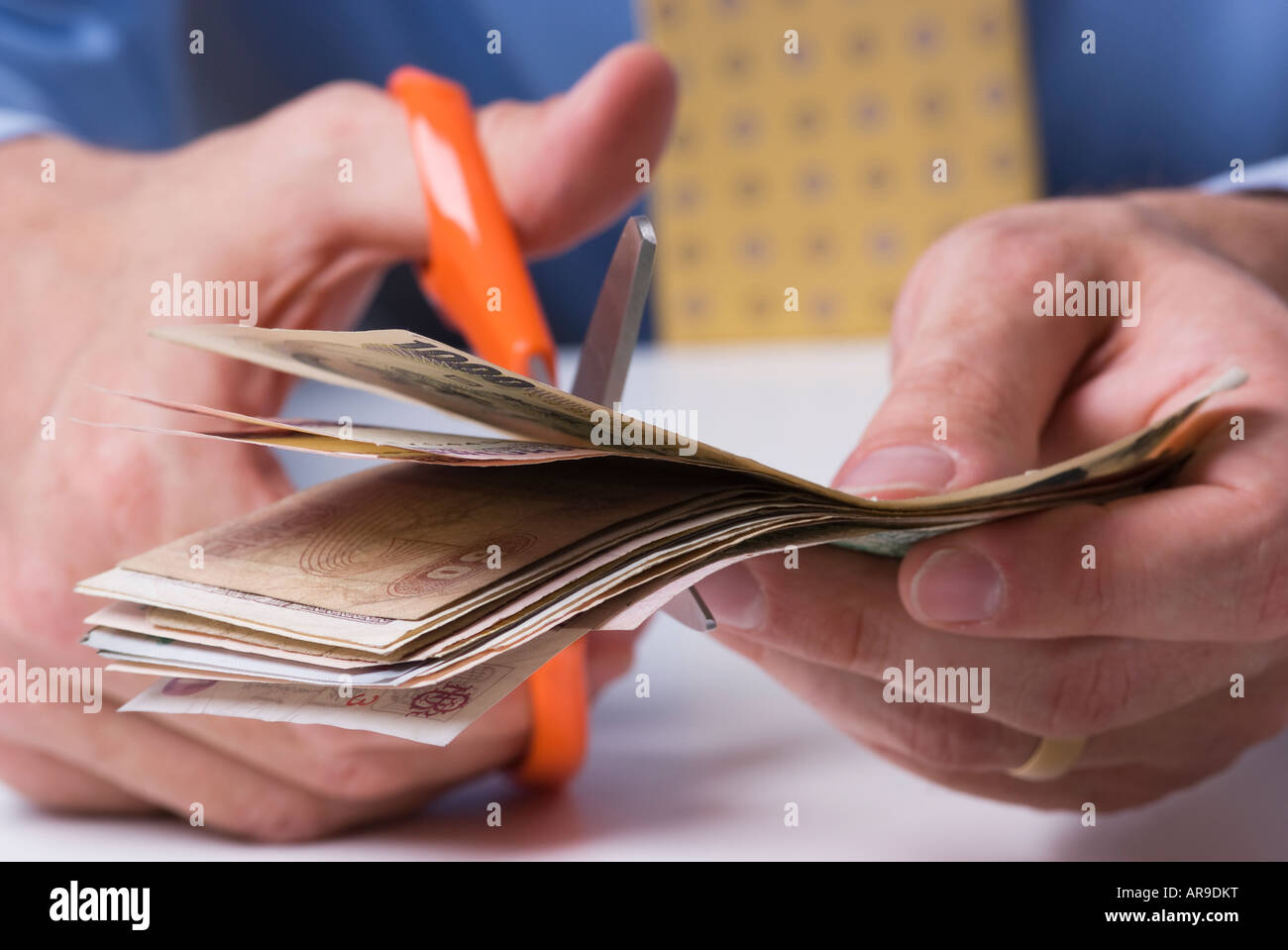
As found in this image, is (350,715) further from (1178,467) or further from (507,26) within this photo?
(507,26)

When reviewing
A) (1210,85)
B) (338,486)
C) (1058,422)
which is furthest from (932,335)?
(1210,85)

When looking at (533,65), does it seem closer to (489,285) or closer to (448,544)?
(489,285)

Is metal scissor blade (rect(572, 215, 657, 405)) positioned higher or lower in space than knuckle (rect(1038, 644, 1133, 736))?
higher

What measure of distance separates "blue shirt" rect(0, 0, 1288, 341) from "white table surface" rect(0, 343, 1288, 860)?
70.6 inches

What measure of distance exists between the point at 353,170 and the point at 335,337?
0.34m

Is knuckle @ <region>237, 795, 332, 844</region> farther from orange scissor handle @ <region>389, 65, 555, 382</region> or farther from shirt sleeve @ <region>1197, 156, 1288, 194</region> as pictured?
shirt sleeve @ <region>1197, 156, 1288, 194</region>

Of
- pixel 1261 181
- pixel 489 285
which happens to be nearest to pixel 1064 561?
pixel 489 285

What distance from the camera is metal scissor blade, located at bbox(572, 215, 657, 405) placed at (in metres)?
0.43

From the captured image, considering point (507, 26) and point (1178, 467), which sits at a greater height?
point (507, 26)

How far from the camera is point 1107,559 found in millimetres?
436

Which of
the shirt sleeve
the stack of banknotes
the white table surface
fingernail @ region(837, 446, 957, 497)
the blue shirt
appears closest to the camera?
the stack of banknotes

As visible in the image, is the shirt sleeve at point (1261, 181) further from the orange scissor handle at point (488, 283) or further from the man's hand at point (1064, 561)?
the orange scissor handle at point (488, 283)

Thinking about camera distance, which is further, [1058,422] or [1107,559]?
[1058,422]

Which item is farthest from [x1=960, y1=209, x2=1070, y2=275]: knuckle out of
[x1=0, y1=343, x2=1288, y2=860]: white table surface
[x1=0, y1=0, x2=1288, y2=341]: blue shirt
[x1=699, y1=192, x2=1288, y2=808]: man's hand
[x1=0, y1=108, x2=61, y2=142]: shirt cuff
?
[x1=0, y1=0, x2=1288, y2=341]: blue shirt
